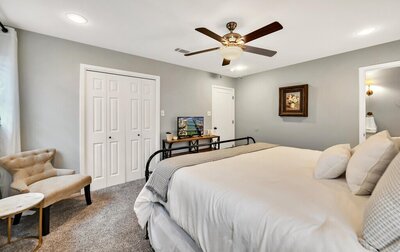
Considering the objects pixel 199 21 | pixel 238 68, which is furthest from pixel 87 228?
pixel 238 68

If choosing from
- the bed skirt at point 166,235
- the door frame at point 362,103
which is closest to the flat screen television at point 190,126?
the bed skirt at point 166,235

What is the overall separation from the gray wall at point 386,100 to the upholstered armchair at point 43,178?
526cm

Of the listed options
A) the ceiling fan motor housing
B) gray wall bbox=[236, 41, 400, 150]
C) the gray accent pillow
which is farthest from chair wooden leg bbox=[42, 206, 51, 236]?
gray wall bbox=[236, 41, 400, 150]

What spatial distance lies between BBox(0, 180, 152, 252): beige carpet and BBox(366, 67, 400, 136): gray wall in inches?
179

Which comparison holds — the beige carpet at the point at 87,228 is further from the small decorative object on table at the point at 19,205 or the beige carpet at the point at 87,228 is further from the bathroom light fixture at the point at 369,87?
the bathroom light fixture at the point at 369,87

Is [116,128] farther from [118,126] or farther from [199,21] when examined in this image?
[199,21]

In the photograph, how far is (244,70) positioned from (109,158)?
365 centimetres

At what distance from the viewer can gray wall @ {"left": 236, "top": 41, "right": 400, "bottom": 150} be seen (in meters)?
3.17

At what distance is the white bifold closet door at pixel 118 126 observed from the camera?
3023 millimetres

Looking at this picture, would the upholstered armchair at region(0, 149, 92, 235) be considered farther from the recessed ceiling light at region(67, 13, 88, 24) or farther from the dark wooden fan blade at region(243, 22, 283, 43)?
the dark wooden fan blade at region(243, 22, 283, 43)

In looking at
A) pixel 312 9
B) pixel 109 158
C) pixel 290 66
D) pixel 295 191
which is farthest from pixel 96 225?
pixel 290 66

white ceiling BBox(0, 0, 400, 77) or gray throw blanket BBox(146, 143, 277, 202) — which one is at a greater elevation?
white ceiling BBox(0, 0, 400, 77)

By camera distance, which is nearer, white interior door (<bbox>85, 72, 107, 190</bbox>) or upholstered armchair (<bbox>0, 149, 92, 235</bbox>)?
upholstered armchair (<bbox>0, 149, 92, 235</bbox>)

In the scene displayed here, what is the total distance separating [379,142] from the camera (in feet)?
3.81
